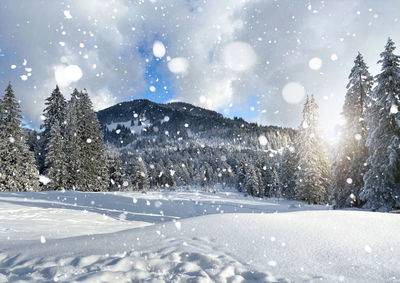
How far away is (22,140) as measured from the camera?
80.2 ft

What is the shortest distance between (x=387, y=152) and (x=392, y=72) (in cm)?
548

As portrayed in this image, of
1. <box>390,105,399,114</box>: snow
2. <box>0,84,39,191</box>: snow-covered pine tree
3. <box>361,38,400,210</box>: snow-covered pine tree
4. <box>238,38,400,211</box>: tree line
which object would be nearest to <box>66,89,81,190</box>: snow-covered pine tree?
<box>0,84,39,191</box>: snow-covered pine tree

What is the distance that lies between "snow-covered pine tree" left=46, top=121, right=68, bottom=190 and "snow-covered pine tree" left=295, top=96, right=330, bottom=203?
27.9m

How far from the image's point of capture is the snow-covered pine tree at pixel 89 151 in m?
28.1

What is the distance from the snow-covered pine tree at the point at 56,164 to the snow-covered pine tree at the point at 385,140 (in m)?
28.5

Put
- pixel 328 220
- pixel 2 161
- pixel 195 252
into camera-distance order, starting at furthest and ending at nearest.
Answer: pixel 2 161, pixel 328 220, pixel 195 252

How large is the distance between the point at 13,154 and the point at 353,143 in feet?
103

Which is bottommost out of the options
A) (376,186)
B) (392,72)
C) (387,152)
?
(376,186)

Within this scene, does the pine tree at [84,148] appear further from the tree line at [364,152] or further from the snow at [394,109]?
the snow at [394,109]

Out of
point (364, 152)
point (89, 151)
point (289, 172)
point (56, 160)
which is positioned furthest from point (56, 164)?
point (289, 172)

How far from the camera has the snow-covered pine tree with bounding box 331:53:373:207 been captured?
18.7 m

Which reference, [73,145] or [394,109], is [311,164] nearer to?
[394,109]

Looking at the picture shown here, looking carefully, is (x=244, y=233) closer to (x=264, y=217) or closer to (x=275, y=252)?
(x=275, y=252)

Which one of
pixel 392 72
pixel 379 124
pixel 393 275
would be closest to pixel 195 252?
pixel 393 275
